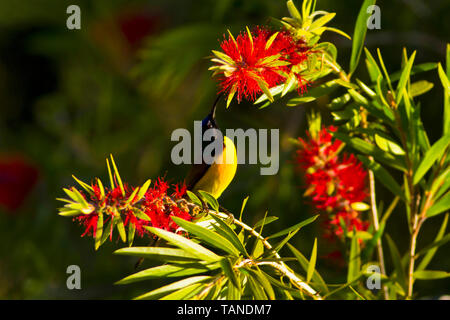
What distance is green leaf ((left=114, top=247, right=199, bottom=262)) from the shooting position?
0.34 m

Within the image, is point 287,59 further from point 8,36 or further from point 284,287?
point 8,36

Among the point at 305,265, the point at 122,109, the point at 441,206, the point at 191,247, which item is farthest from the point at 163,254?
the point at 122,109

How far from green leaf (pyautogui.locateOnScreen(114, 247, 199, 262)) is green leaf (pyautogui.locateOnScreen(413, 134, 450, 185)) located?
7.8 inches

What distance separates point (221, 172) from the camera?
1.80ft

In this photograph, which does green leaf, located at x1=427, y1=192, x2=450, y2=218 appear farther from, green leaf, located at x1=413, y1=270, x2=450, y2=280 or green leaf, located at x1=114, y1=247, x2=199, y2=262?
green leaf, located at x1=114, y1=247, x2=199, y2=262

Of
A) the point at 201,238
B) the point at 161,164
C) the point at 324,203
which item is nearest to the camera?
the point at 201,238

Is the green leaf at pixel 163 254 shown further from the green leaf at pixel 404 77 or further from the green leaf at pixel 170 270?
the green leaf at pixel 404 77

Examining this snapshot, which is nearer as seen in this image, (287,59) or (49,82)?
(287,59)

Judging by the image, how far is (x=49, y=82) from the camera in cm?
213

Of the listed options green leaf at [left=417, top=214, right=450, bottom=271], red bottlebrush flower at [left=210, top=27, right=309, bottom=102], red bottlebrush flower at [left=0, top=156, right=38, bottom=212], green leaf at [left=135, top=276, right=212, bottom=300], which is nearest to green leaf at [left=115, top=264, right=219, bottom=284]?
green leaf at [left=135, top=276, right=212, bottom=300]

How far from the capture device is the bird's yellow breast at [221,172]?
0.54 metres

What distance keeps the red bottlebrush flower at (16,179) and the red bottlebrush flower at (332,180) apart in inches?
51.9

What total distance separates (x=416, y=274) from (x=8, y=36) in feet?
6.57
